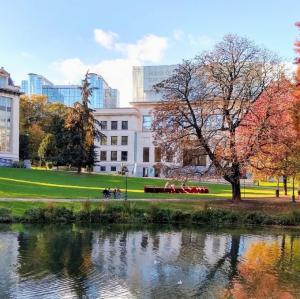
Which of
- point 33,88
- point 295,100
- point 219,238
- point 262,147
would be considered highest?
point 33,88

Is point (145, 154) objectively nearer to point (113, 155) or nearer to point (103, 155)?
point (113, 155)

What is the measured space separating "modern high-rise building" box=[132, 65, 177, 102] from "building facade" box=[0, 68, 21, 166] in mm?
30820

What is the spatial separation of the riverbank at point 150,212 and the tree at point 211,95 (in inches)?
128

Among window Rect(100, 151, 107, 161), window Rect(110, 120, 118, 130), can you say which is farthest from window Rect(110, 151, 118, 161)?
window Rect(110, 120, 118, 130)

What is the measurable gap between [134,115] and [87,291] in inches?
3243

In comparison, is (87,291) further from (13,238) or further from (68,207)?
(68,207)

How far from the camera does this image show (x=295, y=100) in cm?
3869

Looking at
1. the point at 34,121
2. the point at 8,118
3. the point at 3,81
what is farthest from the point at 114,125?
the point at 3,81

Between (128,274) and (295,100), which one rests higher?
(295,100)

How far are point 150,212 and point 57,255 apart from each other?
14623 mm

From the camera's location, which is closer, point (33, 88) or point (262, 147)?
point (262, 147)

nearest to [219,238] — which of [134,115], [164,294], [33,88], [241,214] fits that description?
[241,214]

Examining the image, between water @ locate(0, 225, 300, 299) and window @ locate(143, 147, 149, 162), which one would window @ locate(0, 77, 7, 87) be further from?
water @ locate(0, 225, 300, 299)

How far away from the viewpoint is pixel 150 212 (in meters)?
35.8
